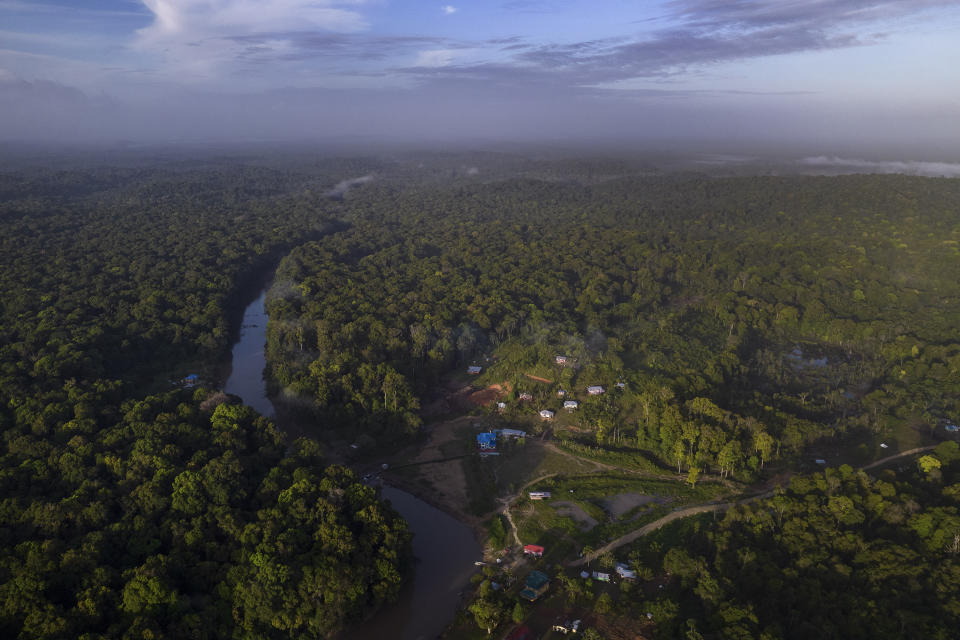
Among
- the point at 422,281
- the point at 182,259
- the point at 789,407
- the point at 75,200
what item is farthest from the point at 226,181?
the point at 789,407

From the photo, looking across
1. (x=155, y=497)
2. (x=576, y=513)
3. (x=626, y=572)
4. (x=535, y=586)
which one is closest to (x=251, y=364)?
(x=155, y=497)

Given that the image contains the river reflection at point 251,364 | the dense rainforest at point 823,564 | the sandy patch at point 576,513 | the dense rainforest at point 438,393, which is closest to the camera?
the dense rainforest at point 823,564

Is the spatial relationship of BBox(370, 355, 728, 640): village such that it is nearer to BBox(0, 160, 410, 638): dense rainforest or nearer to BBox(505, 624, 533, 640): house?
BBox(505, 624, 533, 640): house

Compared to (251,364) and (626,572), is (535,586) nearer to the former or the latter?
(626,572)

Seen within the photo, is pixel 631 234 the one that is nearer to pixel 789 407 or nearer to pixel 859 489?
pixel 789 407

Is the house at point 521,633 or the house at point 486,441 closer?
the house at point 521,633

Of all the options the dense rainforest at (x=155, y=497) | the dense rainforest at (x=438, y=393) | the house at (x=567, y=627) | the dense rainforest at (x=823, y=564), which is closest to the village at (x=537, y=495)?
the house at (x=567, y=627)

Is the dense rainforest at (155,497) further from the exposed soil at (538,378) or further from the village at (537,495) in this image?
the exposed soil at (538,378)

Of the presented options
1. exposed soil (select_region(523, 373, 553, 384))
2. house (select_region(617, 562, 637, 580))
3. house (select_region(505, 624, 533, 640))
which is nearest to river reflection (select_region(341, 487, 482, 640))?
house (select_region(505, 624, 533, 640))

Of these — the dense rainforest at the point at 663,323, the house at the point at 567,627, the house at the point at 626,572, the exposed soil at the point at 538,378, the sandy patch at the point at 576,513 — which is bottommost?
the house at the point at 567,627
